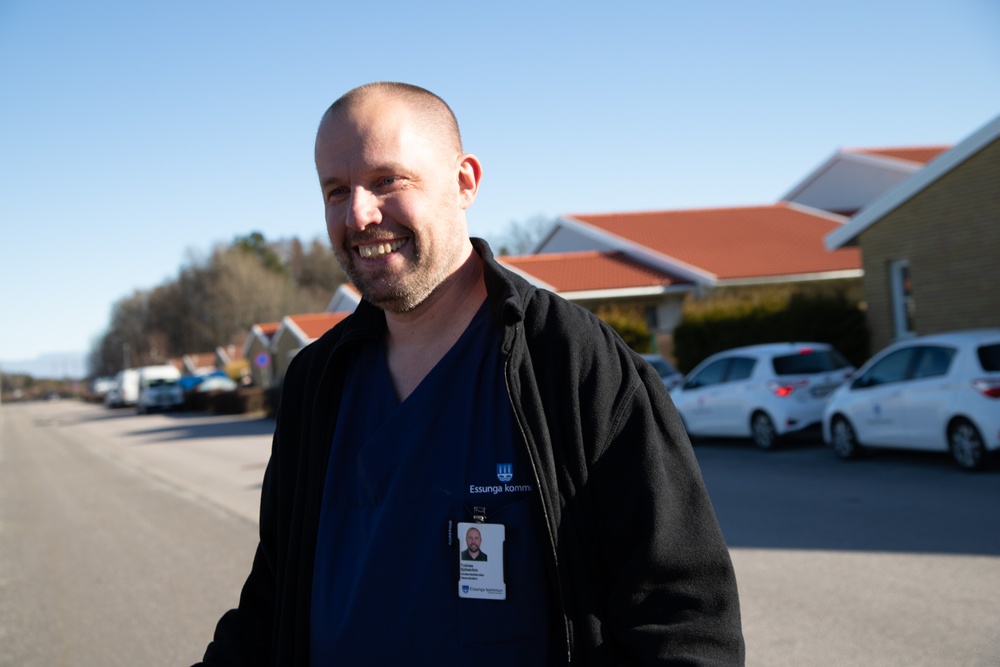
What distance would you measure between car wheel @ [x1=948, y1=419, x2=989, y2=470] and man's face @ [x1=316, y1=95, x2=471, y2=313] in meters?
10.2

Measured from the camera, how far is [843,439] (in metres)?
12.9

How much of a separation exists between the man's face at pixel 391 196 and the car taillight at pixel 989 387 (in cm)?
1010

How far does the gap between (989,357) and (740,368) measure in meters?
4.95

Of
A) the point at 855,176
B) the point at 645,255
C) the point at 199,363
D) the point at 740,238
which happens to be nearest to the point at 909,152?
the point at 855,176

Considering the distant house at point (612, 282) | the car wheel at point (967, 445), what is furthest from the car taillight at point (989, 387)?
the distant house at point (612, 282)

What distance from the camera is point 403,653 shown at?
191cm

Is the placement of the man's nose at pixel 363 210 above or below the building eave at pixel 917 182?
below

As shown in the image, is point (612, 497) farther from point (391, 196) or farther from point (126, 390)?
point (126, 390)

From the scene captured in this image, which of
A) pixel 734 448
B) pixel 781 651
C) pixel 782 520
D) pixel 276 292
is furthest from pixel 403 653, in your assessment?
pixel 276 292

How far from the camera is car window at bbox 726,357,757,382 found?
15.3 meters

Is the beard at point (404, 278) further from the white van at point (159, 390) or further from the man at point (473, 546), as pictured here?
the white van at point (159, 390)

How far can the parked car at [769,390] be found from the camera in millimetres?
14438

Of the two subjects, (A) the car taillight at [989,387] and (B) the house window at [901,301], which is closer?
(A) the car taillight at [989,387]

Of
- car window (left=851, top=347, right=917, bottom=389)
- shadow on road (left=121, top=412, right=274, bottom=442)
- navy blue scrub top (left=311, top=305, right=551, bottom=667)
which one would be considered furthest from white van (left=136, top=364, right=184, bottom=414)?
navy blue scrub top (left=311, top=305, right=551, bottom=667)
